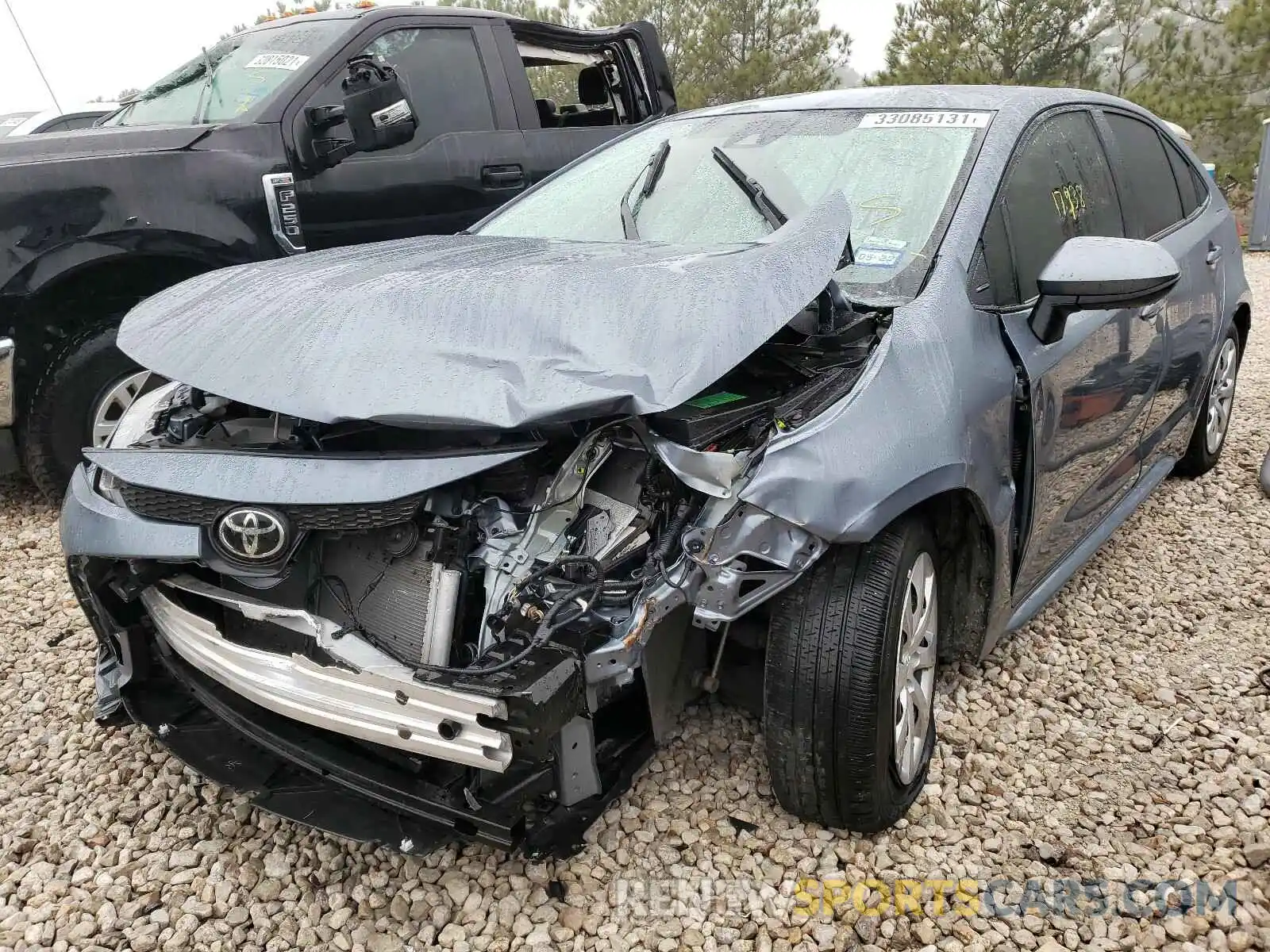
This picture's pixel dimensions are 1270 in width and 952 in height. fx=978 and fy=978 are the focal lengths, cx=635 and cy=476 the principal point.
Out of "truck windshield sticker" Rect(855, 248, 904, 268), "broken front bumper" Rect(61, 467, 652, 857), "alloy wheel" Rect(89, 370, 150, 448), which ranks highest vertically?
"truck windshield sticker" Rect(855, 248, 904, 268)

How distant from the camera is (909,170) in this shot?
2.68 m

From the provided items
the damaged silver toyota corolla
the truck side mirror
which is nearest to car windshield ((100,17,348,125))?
the truck side mirror

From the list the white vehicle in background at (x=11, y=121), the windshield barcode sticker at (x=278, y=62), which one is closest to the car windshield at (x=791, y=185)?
the windshield barcode sticker at (x=278, y=62)

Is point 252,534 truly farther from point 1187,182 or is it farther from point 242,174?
point 1187,182

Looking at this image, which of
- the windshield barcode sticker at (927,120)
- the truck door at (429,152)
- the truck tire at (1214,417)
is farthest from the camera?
the truck door at (429,152)

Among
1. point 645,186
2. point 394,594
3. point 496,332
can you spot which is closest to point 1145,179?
point 645,186

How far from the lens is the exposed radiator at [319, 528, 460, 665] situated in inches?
75.4

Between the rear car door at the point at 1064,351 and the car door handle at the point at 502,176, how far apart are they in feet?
8.99

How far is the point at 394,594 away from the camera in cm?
203

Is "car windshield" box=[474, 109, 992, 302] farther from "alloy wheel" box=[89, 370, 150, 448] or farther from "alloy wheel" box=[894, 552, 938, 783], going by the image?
"alloy wheel" box=[89, 370, 150, 448]

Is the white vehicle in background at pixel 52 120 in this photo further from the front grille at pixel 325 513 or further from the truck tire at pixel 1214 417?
the truck tire at pixel 1214 417

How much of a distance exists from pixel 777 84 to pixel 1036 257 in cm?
1795

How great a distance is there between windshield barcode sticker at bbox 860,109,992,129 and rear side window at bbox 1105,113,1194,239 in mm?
746

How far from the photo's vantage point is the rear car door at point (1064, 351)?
8.11 ft
